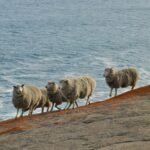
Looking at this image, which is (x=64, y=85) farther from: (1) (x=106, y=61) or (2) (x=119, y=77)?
(1) (x=106, y=61)

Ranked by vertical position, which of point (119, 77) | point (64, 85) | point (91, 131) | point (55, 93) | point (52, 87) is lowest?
point (55, 93)

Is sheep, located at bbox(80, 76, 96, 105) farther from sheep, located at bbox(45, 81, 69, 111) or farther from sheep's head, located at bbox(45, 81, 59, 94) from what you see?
sheep's head, located at bbox(45, 81, 59, 94)

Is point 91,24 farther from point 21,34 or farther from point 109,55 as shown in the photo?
point 109,55

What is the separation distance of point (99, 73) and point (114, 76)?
107 ft

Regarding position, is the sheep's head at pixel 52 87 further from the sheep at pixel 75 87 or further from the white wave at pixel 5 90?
the white wave at pixel 5 90

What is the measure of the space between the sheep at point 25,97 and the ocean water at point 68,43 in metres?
16.9

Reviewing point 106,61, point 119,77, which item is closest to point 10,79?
point 106,61

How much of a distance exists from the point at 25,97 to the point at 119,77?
6.07 metres

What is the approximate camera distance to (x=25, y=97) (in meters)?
22.6

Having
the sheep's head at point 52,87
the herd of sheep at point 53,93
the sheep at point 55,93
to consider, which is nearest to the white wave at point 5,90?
the herd of sheep at point 53,93

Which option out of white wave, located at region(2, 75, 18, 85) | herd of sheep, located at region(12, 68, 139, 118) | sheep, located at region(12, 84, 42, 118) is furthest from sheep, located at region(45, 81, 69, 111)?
white wave, located at region(2, 75, 18, 85)

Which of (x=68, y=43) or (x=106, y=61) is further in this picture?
(x=68, y=43)

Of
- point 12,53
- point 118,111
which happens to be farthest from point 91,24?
point 118,111

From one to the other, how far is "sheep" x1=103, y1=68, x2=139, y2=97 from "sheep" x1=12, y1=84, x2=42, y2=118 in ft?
13.3
